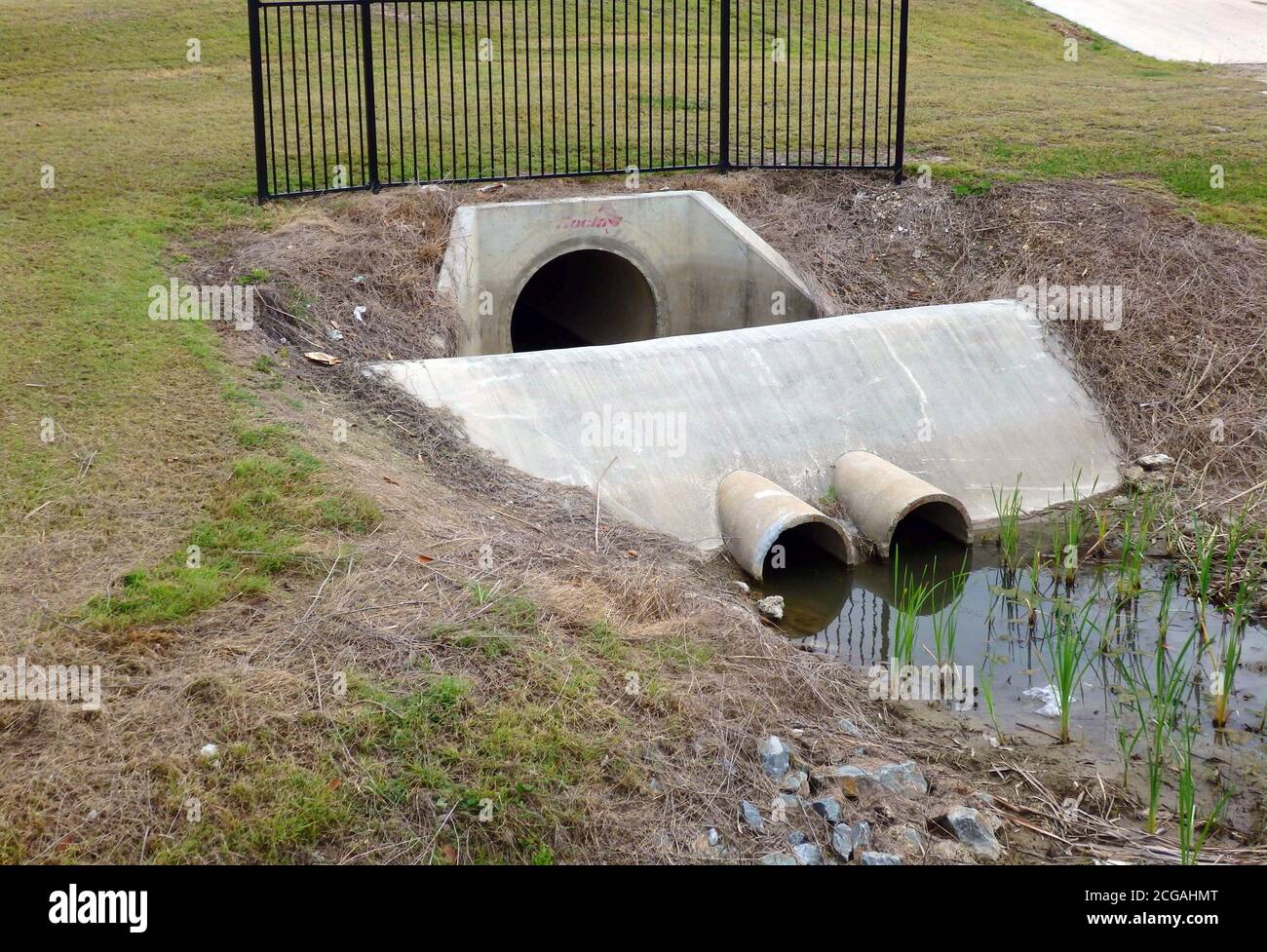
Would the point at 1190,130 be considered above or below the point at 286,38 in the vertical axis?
below

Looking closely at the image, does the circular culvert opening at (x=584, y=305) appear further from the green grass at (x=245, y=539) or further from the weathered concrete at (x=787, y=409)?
the green grass at (x=245, y=539)

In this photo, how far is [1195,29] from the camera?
23.9m

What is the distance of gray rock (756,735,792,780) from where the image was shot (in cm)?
576

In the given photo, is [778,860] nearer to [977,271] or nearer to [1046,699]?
[1046,699]

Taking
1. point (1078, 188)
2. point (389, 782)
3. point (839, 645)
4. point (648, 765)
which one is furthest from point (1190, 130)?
point (389, 782)

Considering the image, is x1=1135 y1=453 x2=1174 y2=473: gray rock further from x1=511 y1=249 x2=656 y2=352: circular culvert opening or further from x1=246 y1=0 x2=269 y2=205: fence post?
x1=246 y1=0 x2=269 y2=205: fence post

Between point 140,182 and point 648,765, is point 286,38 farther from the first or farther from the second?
point 648,765

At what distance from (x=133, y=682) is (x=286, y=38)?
1354 cm

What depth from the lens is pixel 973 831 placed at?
556cm

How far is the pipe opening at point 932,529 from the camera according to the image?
9.25 meters

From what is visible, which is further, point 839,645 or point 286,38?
point 286,38

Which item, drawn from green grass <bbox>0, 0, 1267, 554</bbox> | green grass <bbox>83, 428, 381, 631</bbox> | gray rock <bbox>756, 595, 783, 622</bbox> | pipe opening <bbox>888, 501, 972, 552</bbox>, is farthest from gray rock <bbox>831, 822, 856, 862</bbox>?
green grass <bbox>0, 0, 1267, 554</bbox>

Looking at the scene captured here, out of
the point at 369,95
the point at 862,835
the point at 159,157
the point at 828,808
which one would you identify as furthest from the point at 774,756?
the point at 159,157

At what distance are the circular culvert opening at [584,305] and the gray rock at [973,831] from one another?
773 centimetres
